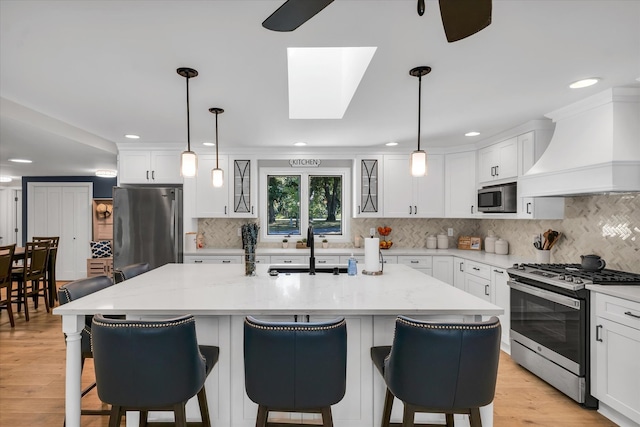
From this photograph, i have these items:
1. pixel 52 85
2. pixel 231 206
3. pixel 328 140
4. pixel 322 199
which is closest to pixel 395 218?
pixel 322 199

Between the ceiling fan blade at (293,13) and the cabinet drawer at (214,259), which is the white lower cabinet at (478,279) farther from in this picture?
the ceiling fan blade at (293,13)

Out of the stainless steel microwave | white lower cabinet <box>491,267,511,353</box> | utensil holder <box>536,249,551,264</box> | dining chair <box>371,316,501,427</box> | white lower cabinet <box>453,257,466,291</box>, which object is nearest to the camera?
dining chair <box>371,316,501,427</box>

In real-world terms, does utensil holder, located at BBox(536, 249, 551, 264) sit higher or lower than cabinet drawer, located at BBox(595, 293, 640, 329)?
higher

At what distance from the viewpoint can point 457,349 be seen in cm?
149

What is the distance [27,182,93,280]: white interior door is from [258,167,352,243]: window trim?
4684 millimetres

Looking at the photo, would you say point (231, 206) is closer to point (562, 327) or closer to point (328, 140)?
point (328, 140)

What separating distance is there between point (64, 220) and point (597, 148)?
9.22 meters

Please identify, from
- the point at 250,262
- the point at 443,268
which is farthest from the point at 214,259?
the point at 443,268

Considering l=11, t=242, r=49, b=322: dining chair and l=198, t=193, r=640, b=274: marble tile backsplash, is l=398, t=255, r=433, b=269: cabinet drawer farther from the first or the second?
l=11, t=242, r=49, b=322: dining chair

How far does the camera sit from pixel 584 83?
253 centimetres

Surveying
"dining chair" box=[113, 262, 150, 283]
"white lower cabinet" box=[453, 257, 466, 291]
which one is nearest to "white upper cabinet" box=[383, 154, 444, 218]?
"white lower cabinet" box=[453, 257, 466, 291]

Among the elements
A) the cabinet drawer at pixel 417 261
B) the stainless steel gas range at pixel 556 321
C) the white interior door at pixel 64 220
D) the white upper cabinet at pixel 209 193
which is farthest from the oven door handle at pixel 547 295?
the white interior door at pixel 64 220

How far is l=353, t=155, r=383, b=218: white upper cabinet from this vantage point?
16.5ft

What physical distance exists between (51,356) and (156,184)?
231 cm
